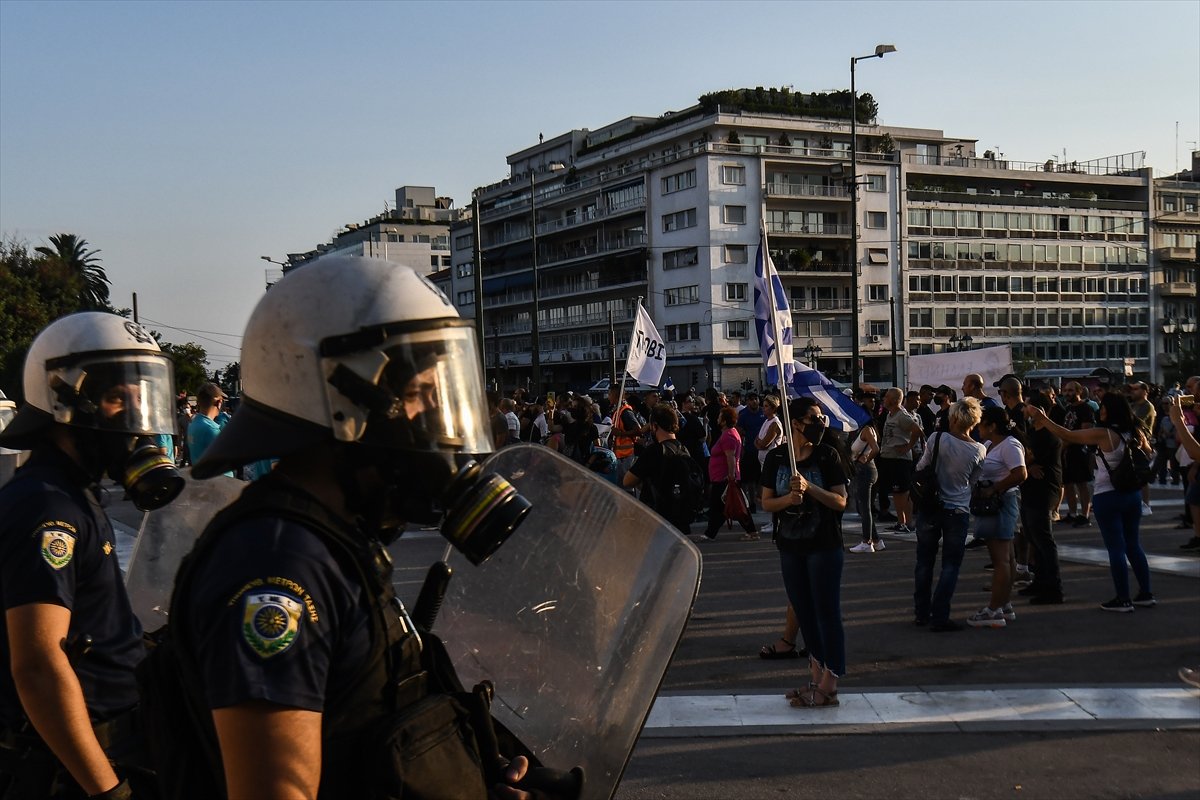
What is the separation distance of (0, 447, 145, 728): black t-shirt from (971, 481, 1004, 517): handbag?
7.32 meters

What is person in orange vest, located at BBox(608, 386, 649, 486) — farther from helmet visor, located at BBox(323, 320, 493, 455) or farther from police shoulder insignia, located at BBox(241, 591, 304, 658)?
police shoulder insignia, located at BBox(241, 591, 304, 658)

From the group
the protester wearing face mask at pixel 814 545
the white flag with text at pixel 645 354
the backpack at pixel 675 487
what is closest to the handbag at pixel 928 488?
the protester wearing face mask at pixel 814 545

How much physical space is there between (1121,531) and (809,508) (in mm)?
3804

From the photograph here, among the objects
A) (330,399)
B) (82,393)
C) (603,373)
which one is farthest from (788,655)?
(603,373)

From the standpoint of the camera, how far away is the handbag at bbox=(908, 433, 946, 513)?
8664 millimetres

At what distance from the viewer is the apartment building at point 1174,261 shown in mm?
79875

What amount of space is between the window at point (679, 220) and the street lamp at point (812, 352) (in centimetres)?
1000

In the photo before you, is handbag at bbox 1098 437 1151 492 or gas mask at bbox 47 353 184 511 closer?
gas mask at bbox 47 353 184 511

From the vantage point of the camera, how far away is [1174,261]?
80.4 metres

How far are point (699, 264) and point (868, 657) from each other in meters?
57.9

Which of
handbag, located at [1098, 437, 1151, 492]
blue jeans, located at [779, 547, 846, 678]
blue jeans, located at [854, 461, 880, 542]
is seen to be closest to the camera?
blue jeans, located at [779, 547, 846, 678]

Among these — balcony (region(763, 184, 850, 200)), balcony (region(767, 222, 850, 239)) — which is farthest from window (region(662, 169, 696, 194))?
balcony (region(767, 222, 850, 239))

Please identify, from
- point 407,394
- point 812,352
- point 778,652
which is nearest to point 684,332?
point 812,352

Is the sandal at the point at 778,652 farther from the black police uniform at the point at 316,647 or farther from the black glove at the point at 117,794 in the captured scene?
the black police uniform at the point at 316,647
